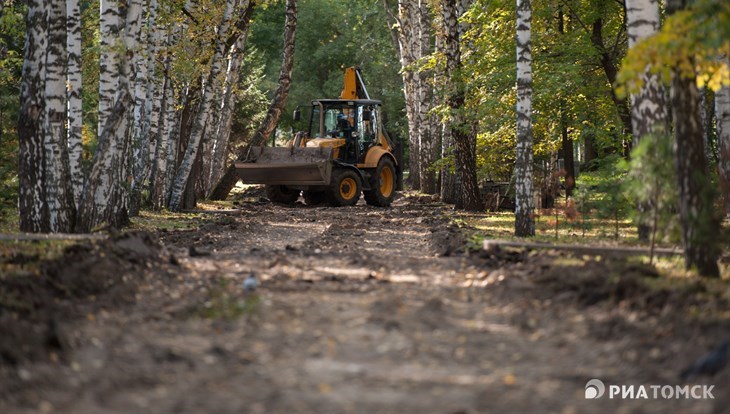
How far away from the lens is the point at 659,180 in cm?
1222

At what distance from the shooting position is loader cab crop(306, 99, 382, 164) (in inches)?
1251

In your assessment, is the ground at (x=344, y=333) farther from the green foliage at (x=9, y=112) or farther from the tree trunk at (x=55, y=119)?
the green foliage at (x=9, y=112)

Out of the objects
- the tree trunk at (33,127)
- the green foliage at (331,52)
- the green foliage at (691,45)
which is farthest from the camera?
the green foliage at (331,52)

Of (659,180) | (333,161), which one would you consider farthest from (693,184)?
(333,161)

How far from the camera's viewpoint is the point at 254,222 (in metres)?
22.7

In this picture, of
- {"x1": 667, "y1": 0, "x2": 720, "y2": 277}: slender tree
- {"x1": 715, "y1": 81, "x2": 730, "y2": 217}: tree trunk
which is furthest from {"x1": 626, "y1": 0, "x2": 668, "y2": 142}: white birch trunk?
{"x1": 715, "y1": 81, "x2": 730, "y2": 217}: tree trunk

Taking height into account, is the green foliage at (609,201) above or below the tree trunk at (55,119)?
below

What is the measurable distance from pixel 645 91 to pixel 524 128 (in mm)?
3222

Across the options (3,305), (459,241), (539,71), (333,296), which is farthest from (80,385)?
(539,71)

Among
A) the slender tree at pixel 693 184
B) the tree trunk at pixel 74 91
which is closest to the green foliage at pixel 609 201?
the slender tree at pixel 693 184

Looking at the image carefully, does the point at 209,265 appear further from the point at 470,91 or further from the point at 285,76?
the point at 285,76

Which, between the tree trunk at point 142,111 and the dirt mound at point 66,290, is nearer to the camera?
the dirt mound at point 66,290

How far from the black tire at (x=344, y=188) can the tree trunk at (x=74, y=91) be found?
38.3 feet

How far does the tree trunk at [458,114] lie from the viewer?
24.9 metres
